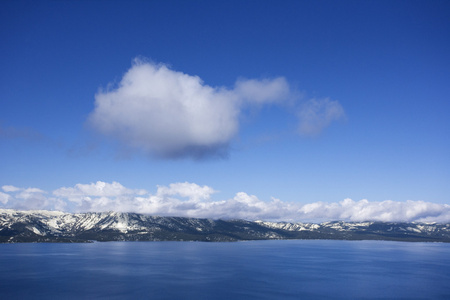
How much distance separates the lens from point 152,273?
167375 mm

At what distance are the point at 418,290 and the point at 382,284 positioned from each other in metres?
16.4

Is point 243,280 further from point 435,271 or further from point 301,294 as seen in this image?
point 435,271


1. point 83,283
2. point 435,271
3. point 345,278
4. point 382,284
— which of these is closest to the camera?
point 83,283

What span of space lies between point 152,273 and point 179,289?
4805cm

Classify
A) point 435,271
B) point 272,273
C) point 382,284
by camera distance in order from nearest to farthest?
point 382,284 < point 272,273 < point 435,271

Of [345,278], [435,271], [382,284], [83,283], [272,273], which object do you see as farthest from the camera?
[435,271]

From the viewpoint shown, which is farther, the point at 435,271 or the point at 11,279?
the point at 435,271

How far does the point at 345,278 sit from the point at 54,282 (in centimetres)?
14145

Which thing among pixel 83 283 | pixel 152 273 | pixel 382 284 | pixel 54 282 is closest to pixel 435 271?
pixel 382 284

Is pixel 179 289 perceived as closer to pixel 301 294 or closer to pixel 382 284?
pixel 301 294

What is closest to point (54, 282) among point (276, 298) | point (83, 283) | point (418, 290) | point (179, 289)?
point (83, 283)

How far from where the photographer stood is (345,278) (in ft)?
529

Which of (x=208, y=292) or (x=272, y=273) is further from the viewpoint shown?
(x=272, y=273)

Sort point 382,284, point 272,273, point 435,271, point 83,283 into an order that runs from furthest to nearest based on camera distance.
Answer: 1. point 435,271
2. point 272,273
3. point 382,284
4. point 83,283
